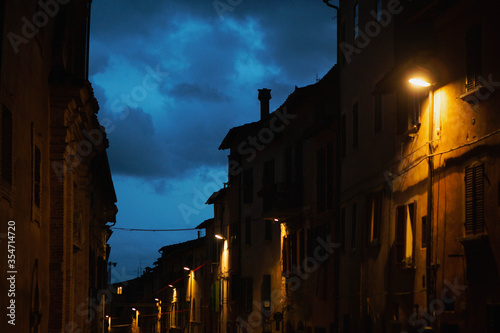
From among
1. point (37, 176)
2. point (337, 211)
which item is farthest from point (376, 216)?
point (37, 176)

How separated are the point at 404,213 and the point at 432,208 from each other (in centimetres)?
230

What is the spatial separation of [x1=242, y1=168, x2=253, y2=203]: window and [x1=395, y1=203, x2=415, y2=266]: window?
79.2 feet

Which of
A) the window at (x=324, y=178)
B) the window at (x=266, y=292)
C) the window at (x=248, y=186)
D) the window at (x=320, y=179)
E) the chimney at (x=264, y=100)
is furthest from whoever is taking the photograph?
the chimney at (x=264, y=100)

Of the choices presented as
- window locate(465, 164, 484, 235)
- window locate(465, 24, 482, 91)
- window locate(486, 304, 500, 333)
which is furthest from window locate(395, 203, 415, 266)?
window locate(486, 304, 500, 333)

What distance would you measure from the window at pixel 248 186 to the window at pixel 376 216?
21.3 m

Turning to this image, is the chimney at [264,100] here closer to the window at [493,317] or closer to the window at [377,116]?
the window at [377,116]

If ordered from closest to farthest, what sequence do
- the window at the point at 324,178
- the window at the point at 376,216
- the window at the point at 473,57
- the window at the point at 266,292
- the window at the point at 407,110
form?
the window at the point at 473,57 → the window at the point at 407,110 → the window at the point at 376,216 → the window at the point at 324,178 → the window at the point at 266,292

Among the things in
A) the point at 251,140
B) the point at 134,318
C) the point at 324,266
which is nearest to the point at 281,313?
the point at 324,266

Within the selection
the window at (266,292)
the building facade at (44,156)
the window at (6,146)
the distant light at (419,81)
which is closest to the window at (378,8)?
the distant light at (419,81)

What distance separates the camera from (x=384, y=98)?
848 inches

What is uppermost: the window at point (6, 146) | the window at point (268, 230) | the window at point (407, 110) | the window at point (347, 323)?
the window at point (407, 110)

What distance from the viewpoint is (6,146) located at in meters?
14.3

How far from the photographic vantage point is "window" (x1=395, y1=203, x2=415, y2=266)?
745 inches

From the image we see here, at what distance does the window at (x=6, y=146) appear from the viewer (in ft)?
45.9
